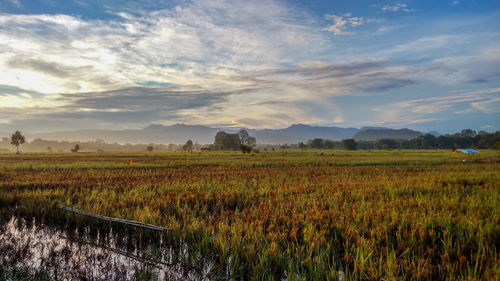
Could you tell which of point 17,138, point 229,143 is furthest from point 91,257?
point 17,138

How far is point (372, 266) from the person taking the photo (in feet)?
11.4

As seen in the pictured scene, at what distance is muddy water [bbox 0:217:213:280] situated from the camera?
142 inches

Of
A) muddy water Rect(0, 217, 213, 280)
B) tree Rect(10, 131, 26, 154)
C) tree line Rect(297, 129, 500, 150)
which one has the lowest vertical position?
muddy water Rect(0, 217, 213, 280)

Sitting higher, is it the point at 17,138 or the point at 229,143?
the point at 17,138

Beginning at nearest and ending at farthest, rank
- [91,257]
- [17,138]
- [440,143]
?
[91,257] → [17,138] → [440,143]

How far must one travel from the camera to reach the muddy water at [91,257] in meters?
3.60

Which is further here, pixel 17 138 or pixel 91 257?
pixel 17 138

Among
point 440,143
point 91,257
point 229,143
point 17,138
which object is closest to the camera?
point 91,257

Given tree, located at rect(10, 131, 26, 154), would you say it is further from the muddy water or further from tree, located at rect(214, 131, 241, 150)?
the muddy water

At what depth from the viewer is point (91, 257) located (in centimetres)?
413

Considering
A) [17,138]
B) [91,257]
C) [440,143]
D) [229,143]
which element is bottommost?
[91,257]

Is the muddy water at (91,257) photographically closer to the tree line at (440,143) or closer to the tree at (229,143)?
the tree at (229,143)

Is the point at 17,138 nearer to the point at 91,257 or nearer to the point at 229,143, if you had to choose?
the point at 229,143

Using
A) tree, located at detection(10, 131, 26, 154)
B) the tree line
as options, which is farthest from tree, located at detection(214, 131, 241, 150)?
tree, located at detection(10, 131, 26, 154)
